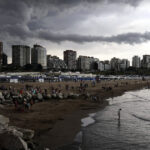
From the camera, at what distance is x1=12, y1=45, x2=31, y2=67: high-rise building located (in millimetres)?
153375

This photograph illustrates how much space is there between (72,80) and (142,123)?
183ft

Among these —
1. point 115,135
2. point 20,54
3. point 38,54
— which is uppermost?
point 38,54

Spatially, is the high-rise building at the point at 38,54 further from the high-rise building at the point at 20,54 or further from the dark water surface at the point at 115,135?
the dark water surface at the point at 115,135

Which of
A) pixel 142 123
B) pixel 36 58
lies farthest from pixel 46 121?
pixel 36 58

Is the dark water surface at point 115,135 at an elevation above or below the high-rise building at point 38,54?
below

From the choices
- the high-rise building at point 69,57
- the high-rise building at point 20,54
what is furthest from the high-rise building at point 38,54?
the high-rise building at point 69,57

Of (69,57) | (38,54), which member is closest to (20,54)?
(38,54)

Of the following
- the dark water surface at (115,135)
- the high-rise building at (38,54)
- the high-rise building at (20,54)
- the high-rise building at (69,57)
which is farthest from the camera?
the high-rise building at (69,57)

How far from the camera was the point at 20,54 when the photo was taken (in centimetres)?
15338

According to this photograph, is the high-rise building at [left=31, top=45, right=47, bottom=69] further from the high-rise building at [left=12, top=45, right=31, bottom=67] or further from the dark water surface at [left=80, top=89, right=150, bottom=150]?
the dark water surface at [left=80, top=89, right=150, bottom=150]

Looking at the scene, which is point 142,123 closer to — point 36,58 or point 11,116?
point 11,116

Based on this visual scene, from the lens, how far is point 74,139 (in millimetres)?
12617

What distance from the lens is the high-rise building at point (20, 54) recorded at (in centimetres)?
15338

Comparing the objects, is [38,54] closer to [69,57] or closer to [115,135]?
[69,57]
